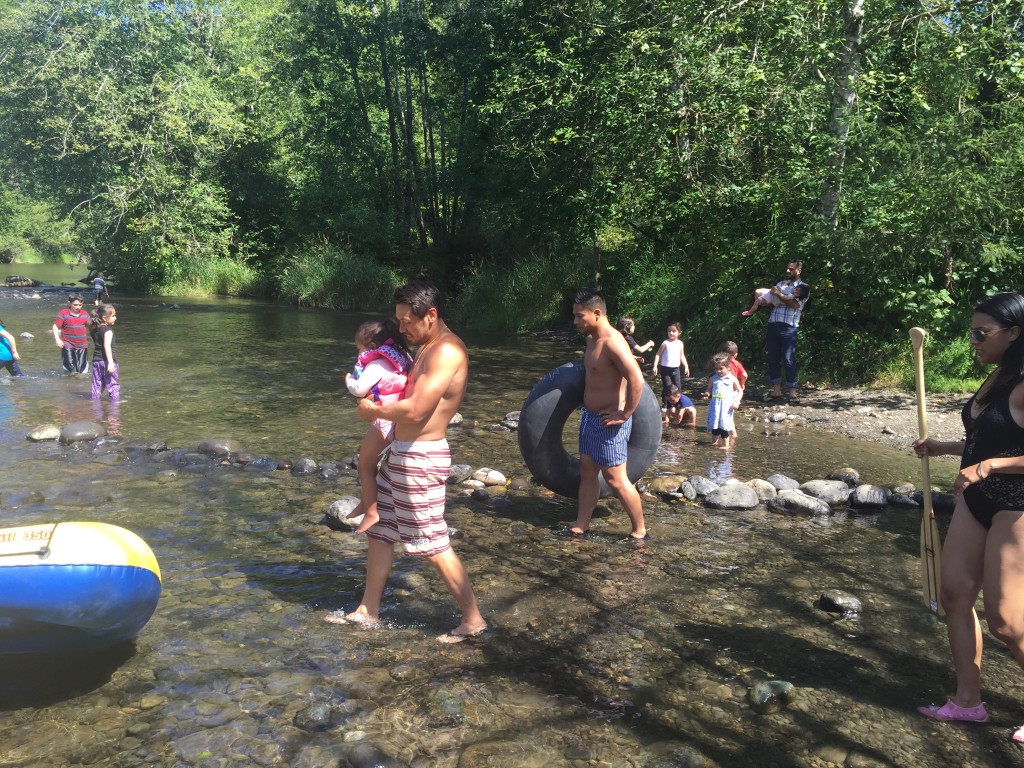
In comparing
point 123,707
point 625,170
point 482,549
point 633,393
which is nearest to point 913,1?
point 625,170

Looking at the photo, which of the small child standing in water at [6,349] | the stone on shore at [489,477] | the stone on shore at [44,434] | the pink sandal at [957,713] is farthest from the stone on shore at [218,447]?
the pink sandal at [957,713]

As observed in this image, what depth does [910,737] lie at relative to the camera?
377 cm

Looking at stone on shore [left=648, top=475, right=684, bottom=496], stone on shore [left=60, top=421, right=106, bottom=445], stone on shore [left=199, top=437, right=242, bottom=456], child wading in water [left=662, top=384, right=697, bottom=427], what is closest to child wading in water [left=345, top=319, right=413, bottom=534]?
stone on shore [left=648, top=475, right=684, bottom=496]

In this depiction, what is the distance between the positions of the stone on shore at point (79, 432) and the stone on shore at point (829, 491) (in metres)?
7.18

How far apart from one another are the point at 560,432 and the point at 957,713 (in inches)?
143

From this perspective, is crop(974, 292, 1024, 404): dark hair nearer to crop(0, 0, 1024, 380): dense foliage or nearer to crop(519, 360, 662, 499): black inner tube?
crop(519, 360, 662, 499): black inner tube

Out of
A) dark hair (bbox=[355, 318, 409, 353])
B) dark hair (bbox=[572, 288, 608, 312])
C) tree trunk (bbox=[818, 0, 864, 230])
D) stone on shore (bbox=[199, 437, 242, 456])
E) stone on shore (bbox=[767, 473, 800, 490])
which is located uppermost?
tree trunk (bbox=[818, 0, 864, 230])

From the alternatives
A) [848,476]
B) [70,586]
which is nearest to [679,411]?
[848,476]

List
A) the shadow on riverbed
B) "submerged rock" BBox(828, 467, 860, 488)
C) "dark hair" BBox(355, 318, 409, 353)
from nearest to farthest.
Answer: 1. the shadow on riverbed
2. "dark hair" BBox(355, 318, 409, 353)
3. "submerged rock" BBox(828, 467, 860, 488)

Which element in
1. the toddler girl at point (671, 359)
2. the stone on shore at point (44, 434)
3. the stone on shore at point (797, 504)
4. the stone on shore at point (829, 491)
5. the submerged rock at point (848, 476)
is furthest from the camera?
the toddler girl at point (671, 359)

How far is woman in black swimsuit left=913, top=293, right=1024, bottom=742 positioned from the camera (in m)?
3.47

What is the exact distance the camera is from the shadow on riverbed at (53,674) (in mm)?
4027

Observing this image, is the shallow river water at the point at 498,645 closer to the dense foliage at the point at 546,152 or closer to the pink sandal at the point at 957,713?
the pink sandal at the point at 957,713

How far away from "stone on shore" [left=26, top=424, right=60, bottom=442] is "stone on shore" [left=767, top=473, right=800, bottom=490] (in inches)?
290
